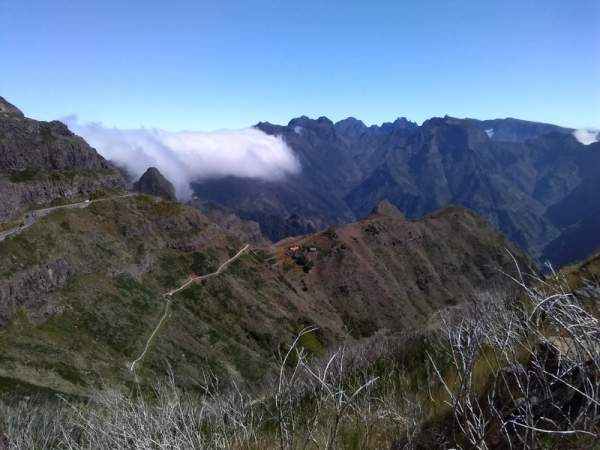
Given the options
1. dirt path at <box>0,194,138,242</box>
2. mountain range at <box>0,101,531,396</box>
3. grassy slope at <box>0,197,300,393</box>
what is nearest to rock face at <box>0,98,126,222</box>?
mountain range at <box>0,101,531,396</box>

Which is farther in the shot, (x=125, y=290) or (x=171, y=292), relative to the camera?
(x=171, y=292)

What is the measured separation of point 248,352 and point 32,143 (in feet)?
354

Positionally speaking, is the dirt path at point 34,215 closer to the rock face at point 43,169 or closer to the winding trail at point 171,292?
the rock face at point 43,169

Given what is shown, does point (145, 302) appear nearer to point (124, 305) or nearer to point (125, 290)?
point (125, 290)

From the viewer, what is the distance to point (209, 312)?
139 m

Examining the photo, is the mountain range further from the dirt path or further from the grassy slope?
the dirt path

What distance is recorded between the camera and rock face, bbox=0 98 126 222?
462ft

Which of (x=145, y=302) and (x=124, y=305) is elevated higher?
(x=124, y=305)

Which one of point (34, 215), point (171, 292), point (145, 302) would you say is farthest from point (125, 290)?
point (34, 215)

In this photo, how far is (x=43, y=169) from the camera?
163 m

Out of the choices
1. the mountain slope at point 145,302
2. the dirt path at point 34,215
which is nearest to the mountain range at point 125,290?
the mountain slope at point 145,302

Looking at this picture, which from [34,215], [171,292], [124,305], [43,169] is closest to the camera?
[124,305]

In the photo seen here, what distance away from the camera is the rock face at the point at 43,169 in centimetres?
14088

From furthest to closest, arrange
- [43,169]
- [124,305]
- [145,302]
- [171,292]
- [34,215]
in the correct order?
[43,169] < [171,292] < [34,215] < [145,302] < [124,305]
